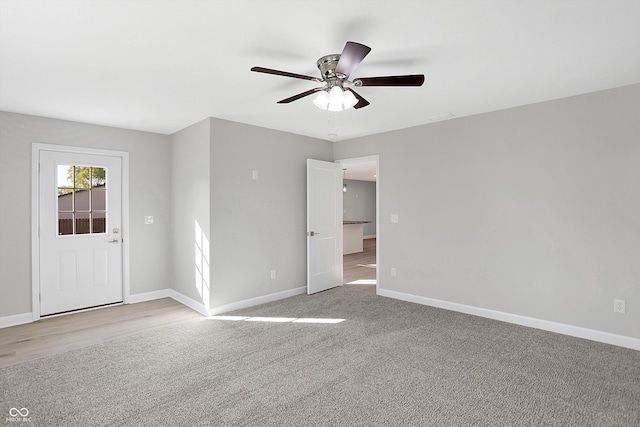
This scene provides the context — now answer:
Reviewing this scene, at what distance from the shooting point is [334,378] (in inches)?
104

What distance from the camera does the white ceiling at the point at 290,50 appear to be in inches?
75.5

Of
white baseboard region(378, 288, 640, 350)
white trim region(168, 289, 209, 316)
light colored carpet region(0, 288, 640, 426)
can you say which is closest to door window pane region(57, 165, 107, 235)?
white trim region(168, 289, 209, 316)

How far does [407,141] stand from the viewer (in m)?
4.73

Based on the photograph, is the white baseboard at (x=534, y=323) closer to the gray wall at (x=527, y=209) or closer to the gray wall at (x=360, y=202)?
the gray wall at (x=527, y=209)

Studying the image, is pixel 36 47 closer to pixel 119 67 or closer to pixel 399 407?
pixel 119 67

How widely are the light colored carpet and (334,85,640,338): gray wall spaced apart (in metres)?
0.49

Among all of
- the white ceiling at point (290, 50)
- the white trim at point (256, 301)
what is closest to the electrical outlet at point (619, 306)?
the white ceiling at point (290, 50)

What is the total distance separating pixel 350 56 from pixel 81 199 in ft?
13.6

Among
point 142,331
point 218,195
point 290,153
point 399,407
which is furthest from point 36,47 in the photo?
point 399,407

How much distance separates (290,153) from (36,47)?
3.12 metres

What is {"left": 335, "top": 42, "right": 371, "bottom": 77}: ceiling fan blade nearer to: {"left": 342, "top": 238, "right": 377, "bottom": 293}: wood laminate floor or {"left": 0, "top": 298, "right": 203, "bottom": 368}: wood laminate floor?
{"left": 0, "top": 298, "right": 203, "bottom": 368}: wood laminate floor

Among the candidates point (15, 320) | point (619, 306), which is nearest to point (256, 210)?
point (15, 320)

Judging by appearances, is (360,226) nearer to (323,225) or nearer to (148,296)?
(323,225)

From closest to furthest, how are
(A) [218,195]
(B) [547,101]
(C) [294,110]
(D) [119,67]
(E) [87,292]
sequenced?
1. (D) [119,67]
2. (B) [547,101]
3. (C) [294,110]
4. (A) [218,195]
5. (E) [87,292]
